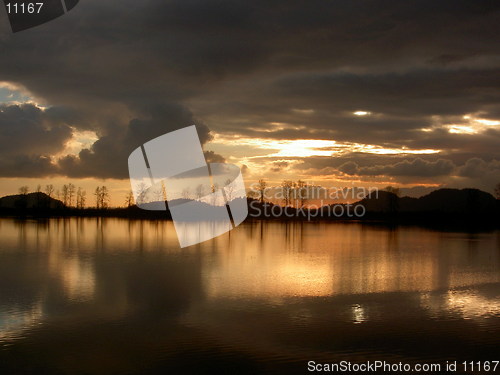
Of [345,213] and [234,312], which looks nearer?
[234,312]

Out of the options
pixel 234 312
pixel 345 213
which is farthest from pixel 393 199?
pixel 234 312

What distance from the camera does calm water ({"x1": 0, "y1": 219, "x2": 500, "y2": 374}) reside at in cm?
1420

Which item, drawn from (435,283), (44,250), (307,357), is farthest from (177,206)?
(307,357)

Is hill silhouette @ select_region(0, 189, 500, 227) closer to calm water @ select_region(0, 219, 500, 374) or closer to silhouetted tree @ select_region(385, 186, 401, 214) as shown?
silhouetted tree @ select_region(385, 186, 401, 214)

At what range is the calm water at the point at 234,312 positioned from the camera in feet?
46.6

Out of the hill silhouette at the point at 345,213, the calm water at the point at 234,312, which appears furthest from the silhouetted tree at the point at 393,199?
the calm water at the point at 234,312

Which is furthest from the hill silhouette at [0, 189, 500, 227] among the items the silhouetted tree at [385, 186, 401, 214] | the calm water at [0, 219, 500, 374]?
the calm water at [0, 219, 500, 374]

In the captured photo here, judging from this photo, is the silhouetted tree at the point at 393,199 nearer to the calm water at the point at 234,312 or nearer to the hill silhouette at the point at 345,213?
the hill silhouette at the point at 345,213

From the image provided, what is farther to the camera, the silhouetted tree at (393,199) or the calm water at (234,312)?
the silhouetted tree at (393,199)

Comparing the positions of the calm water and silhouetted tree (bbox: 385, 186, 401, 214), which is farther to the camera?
silhouetted tree (bbox: 385, 186, 401, 214)

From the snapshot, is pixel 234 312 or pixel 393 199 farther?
pixel 393 199

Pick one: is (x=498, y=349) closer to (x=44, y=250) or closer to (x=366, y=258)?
(x=366, y=258)

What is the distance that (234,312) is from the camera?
19281 millimetres

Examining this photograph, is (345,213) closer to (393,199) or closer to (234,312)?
(393,199)
